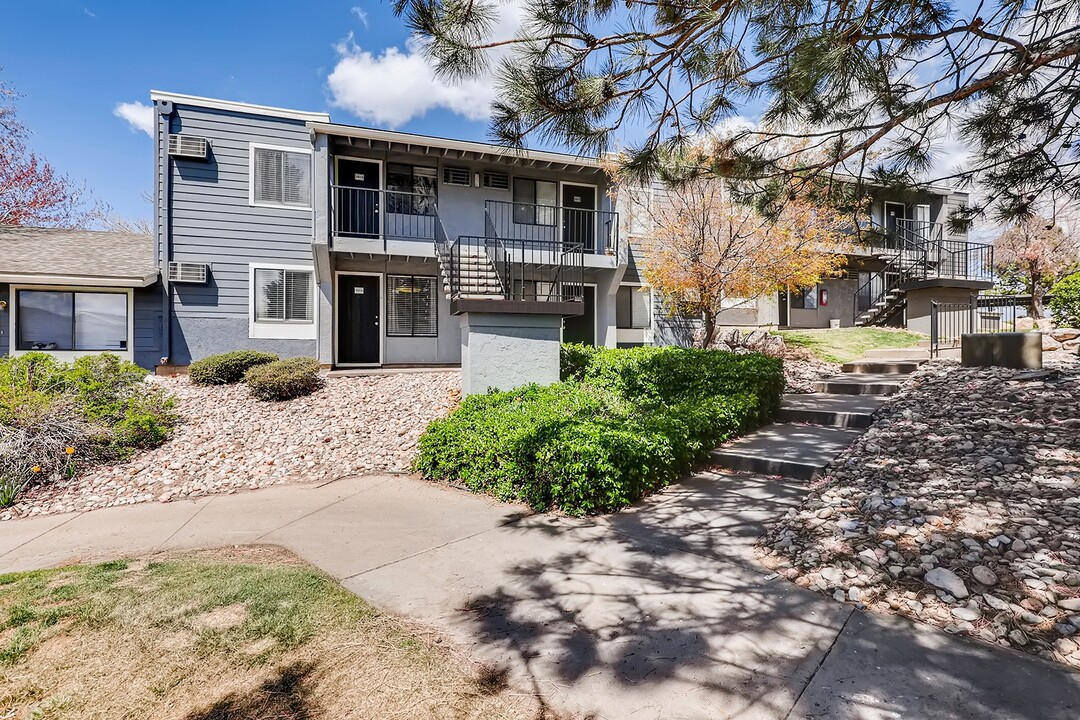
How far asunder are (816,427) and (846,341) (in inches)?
331

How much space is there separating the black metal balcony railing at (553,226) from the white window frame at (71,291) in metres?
8.18

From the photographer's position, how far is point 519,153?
4.37m

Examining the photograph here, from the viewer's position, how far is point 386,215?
40.2 feet

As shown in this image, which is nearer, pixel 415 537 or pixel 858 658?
pixel 858 658

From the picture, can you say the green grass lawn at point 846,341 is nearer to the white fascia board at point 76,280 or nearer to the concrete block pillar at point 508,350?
the concrete block pillar at point 508,350

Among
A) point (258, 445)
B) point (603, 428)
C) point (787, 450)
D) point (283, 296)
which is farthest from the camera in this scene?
point (283, 296)

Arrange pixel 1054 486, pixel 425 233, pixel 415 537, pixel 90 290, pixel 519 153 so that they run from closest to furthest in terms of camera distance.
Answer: pixel 1054 486
pixel 415 537
pixel 519 153
pixel 90 290
pixel 425 233

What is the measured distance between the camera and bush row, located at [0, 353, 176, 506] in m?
5.86

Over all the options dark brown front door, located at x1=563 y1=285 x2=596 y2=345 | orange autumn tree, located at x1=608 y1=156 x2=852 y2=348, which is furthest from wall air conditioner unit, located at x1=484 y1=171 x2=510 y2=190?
orange autumn tree, located at x1=608 y1=156 x2=852 y2=348

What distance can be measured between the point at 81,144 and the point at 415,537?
897 inches

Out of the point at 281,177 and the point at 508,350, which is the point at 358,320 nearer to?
the point at 281,177

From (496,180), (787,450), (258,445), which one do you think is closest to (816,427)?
(787,450)

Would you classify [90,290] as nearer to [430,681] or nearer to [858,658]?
[430,681]

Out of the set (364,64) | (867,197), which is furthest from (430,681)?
(364,64)
